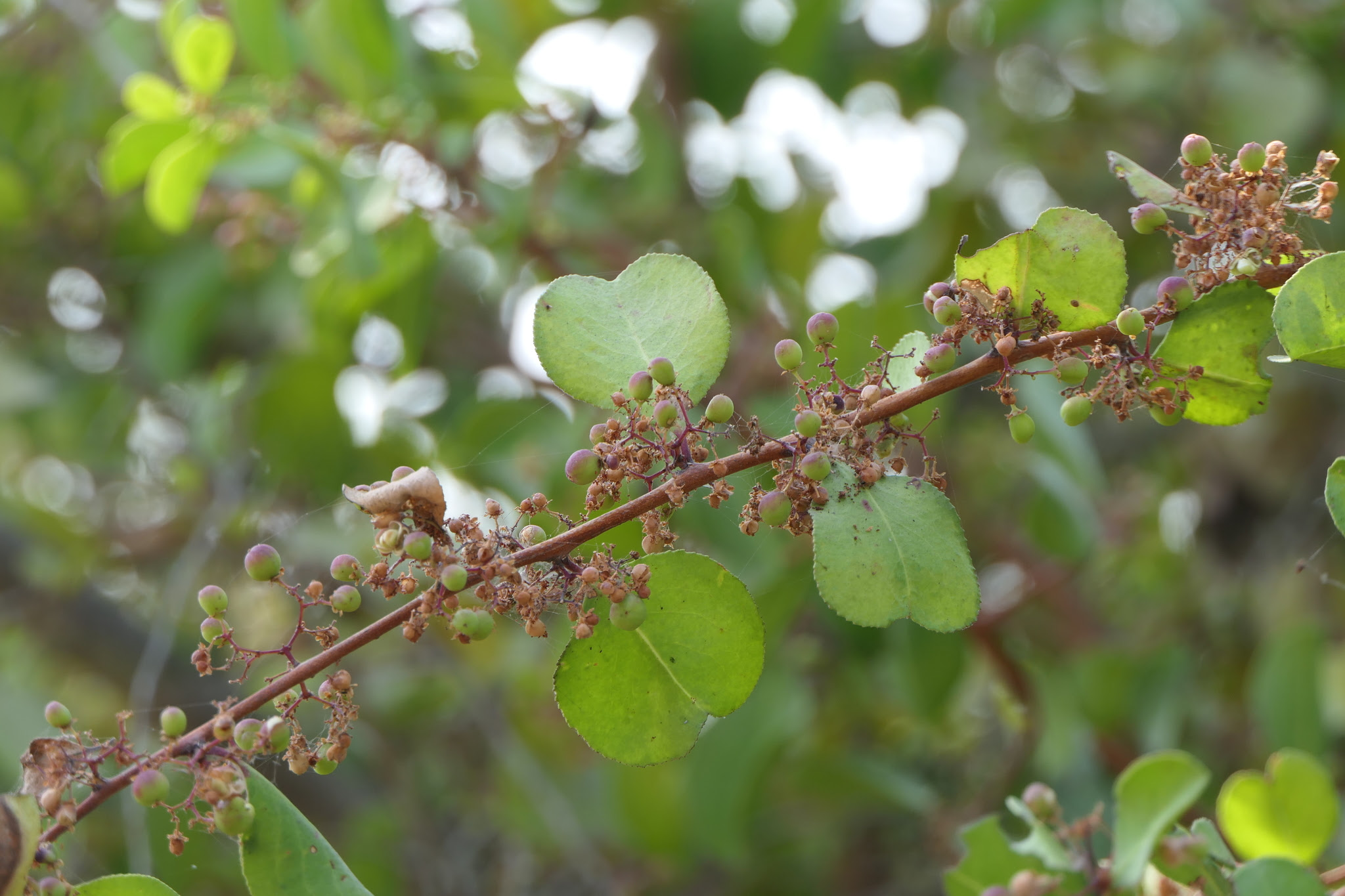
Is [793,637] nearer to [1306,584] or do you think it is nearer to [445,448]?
[445,448]

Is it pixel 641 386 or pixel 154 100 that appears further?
pixel 154 100

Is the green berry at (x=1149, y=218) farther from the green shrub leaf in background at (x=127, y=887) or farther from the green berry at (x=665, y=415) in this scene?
the green shrub leaf in background at (x=127, y=887)

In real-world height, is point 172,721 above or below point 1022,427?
above

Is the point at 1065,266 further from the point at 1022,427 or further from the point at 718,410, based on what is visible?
the point at 718,410

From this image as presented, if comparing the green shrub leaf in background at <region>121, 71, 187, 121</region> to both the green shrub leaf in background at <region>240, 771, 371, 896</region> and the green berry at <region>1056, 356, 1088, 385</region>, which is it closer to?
the green shrub leaf in background at <region>240, 771, 371, 896</region>

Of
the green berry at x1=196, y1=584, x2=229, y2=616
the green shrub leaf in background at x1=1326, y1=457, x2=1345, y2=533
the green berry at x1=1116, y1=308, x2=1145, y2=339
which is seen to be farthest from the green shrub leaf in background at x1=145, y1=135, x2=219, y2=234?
the green shrub leaf in background at x1=1326, y1=457, x2=1345, y2=533

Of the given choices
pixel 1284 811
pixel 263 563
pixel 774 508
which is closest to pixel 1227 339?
pixel 774 508

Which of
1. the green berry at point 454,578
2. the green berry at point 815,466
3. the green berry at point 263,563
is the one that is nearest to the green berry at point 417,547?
the green berry at point 454,578
